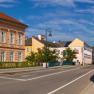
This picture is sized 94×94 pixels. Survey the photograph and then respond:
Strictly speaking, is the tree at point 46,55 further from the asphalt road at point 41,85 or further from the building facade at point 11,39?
the asphalt road at point 41,85

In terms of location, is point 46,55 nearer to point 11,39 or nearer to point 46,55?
point 46,55

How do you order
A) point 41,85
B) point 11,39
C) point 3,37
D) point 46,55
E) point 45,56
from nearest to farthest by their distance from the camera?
point 41,85, point 3,37, point 11,39, point 46,55, point 45,56

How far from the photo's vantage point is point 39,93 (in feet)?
54.2

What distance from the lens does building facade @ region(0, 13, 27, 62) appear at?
2668 inches

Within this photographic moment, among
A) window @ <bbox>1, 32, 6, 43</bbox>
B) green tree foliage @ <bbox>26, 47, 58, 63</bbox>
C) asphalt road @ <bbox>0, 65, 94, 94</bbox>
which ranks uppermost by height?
window @ <bbox>1, 32, 6, 43</bbox>

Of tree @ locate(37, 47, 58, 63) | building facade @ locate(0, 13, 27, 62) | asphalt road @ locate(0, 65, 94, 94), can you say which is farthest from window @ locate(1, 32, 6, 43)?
asphalt road @ locate(0, 65, 94, 94)

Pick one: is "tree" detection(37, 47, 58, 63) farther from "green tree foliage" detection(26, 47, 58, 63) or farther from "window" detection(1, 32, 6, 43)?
"window" detection(1, 32, 6, 43)

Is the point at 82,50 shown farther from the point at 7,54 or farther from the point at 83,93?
the point at 83,93

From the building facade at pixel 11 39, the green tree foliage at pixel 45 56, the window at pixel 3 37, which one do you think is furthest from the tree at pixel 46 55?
the window at pixel 3 37

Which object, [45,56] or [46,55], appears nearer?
[46,55]

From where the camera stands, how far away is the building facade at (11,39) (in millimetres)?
67756

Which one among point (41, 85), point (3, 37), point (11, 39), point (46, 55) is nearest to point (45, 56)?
point (46, 55)

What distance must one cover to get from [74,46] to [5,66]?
9661cm

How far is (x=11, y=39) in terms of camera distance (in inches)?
2835
